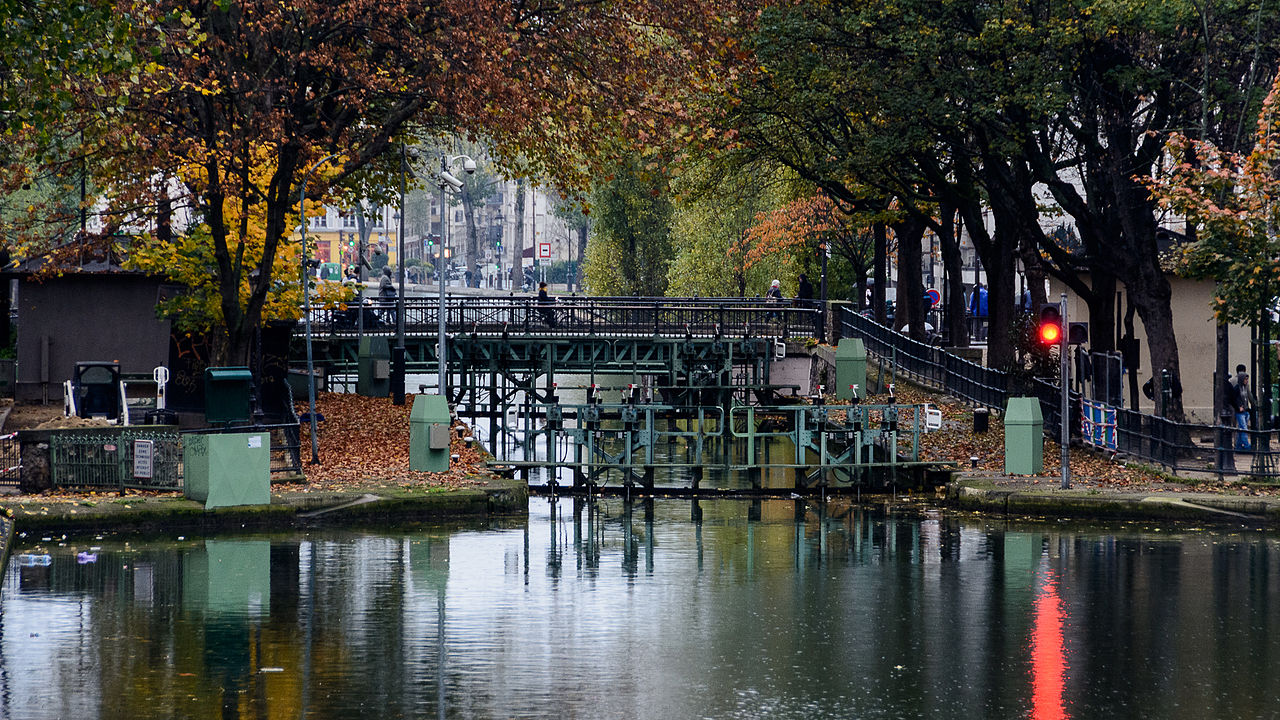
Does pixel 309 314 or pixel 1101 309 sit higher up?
pixel 1101 309

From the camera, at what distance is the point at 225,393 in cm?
2291

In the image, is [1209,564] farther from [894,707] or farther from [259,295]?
[259,295]

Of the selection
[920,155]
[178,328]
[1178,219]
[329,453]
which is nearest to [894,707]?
[329,453]

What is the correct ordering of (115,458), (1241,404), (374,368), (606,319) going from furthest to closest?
(606,319), (374,368), (1241,404), (115,458)

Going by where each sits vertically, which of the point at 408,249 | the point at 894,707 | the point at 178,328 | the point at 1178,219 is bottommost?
the point at 894,707

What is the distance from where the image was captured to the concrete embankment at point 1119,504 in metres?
21.8

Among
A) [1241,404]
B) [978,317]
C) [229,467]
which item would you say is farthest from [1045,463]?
[978,317]

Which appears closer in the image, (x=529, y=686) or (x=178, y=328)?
(x=529, y=686)

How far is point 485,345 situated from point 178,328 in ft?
37.3

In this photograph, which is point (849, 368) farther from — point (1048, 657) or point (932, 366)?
point (1048, 657)

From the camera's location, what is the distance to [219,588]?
51.1ft

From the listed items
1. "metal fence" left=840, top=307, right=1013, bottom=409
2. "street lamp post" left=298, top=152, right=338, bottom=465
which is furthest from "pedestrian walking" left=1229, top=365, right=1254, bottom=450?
"street lamp post" left=298, top=152, right=338, bottom=465

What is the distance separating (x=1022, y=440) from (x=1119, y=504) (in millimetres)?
3800

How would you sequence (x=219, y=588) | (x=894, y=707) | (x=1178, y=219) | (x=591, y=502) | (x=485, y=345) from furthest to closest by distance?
(x=485, y=345) → (x=1178, y=219) → (x=591, y=502) → (x=219, y=588) → (x=894, y=707)
